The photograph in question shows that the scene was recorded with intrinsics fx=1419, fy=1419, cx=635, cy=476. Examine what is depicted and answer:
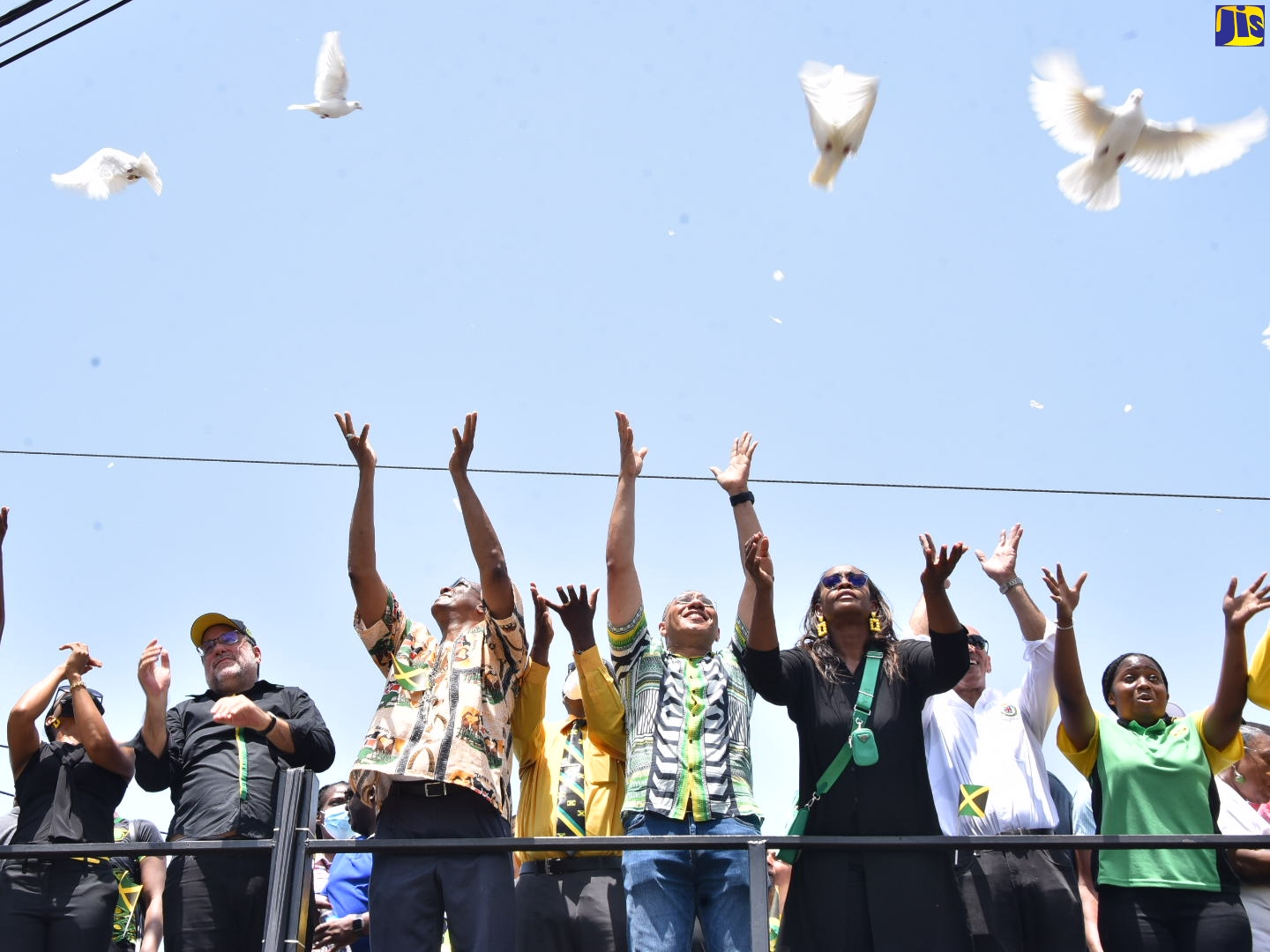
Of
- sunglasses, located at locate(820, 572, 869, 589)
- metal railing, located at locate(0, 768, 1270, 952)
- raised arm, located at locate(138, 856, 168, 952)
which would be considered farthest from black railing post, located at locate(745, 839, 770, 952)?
raised arm, located at locate(138, 856, 168, 952)

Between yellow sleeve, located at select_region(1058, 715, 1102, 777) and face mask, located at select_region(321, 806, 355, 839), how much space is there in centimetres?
317

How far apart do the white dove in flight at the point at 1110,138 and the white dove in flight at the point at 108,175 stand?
3.90m

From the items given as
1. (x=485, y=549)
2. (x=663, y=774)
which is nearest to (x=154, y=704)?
(x=485, y=549)

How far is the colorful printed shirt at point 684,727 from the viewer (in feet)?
14.3

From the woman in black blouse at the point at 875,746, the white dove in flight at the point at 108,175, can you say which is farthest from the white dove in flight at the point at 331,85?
the woman in black blouse at the point at 875,746

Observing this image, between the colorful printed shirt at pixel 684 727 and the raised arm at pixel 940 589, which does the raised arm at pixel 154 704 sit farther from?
the raised arm at pixel 940 589

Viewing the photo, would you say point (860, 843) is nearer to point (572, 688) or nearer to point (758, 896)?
point (758, 896)

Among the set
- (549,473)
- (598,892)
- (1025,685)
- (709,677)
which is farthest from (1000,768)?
(549,473)

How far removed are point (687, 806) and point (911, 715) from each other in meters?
0.74

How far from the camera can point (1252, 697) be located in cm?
464

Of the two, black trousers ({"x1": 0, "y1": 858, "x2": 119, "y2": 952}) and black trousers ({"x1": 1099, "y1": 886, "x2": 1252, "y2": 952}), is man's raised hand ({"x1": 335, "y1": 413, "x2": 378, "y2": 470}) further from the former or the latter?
black trousers ({"x1": 1099, "y1": 886, "x2": 1252, "y2": 952})

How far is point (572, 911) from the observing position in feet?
14.6

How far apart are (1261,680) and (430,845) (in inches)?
107

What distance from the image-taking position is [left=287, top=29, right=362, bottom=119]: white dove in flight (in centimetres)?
610
